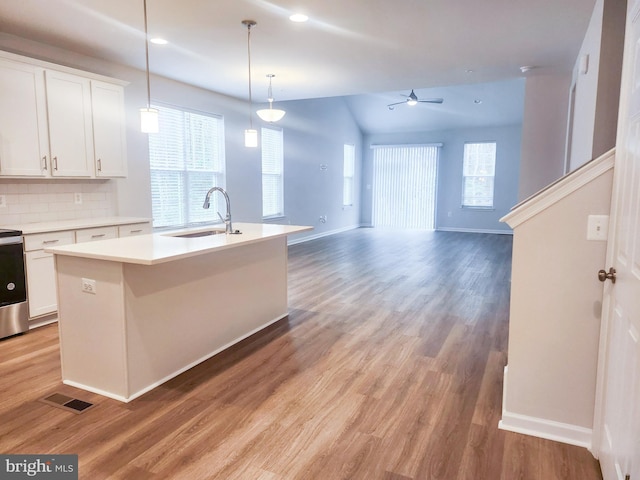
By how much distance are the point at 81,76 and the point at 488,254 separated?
6.65 metres

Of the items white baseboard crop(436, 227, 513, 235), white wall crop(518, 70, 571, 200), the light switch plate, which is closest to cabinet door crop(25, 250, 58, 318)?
the light switch plate

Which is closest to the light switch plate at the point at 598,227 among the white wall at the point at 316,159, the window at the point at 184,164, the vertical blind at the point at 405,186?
the window at the point at 184,164

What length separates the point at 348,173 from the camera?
11523mm

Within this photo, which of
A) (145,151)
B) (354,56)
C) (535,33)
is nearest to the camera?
(535,33)

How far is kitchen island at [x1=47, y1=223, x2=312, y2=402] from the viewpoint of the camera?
2.52 m

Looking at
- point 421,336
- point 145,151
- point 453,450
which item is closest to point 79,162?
point 145,151

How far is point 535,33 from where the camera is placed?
3.89 metres

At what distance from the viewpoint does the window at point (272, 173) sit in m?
7.90

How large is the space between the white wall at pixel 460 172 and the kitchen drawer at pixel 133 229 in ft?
27.5

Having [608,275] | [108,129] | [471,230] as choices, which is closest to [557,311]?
[608,275]

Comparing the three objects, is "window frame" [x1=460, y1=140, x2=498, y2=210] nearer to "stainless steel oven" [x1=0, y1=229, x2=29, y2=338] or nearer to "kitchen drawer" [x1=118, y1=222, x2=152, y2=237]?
"kitchen drawer" [x1=118, y1=222, x2=152, y2=237]

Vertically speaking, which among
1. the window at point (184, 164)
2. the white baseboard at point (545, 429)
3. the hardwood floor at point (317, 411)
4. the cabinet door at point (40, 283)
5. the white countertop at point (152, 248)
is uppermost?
the window at point (184, 164)

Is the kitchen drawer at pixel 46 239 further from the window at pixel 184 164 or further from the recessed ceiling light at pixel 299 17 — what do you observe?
the recessed ceiling light at pixel 299 17

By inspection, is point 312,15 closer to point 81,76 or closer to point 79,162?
point 81,76
